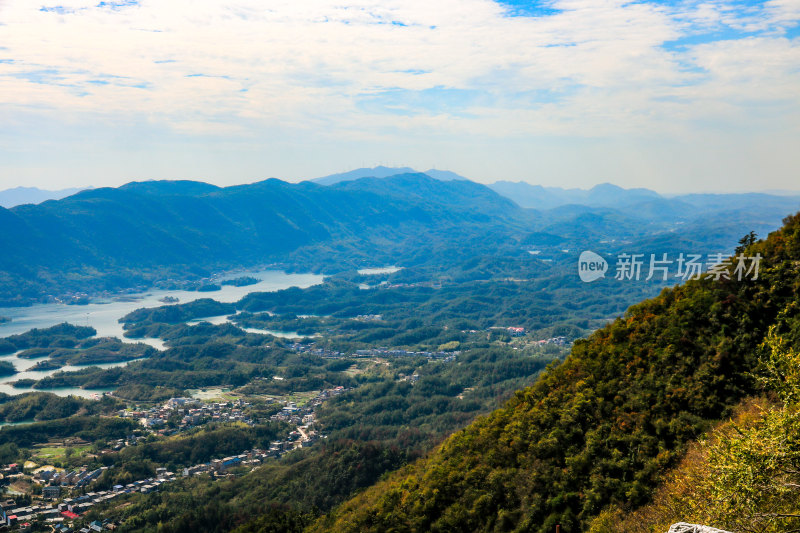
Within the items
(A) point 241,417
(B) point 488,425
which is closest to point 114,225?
(A) point 241,417

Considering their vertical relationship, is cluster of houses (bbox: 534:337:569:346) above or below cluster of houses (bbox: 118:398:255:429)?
above

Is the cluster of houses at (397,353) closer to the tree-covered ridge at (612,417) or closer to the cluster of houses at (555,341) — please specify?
the cluster of houses at (555,341)

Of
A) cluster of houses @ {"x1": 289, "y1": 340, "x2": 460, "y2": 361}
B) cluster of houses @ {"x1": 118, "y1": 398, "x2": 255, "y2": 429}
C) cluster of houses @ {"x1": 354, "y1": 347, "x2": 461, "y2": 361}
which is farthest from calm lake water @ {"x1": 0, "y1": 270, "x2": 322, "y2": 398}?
cluster of houses @ {"x1": 354, "y1": 347, "x2": 461, "y2": 361}

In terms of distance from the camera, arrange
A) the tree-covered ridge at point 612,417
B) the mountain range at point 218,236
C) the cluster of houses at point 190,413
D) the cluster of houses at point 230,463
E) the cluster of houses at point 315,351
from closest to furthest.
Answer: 1. the tree-covered ridge at point 612,417
2. the cluster of houses at point 230,463
3. the cluster of houses at point 190,413
4. the cluster of houses at point 315,351
5. the mountain range at point 218,236

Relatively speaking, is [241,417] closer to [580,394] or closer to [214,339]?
[214,339]

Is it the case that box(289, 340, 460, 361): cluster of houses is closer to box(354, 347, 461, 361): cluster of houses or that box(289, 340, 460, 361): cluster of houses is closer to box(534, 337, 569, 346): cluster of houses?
box(354, 347, 461, 361): cluster of houses

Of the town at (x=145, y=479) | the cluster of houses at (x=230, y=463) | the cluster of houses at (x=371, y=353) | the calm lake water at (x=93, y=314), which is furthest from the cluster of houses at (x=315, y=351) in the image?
the cluster of houses at (x=230, y=463)
